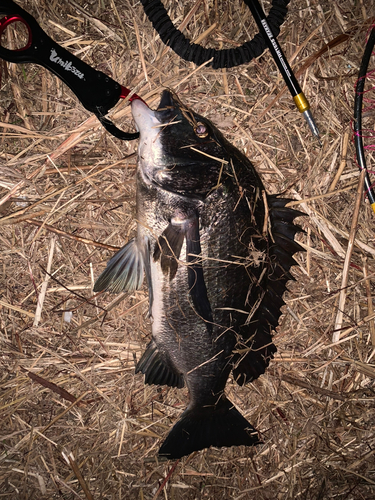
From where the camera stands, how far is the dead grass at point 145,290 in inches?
106

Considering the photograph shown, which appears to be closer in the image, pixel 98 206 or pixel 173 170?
pixel 173 170

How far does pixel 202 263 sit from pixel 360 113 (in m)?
1.77

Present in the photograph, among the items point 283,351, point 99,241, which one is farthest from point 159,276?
point 283,351

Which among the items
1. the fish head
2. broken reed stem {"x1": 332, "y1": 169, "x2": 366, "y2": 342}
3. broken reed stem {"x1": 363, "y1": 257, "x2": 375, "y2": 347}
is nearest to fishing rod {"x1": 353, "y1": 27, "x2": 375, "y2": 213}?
broken reed stem {"x1": 332, "y1": 169, "x2": 366, "y2": 342}

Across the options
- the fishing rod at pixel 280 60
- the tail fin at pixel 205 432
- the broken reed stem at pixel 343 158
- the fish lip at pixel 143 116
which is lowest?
the tail fin at pixel 205 432

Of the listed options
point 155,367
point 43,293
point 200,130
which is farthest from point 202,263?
point 43,293

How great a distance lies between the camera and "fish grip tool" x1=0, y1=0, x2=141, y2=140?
2.28 metres

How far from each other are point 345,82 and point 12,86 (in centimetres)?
270

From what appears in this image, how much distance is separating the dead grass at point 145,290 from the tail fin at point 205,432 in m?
0.36

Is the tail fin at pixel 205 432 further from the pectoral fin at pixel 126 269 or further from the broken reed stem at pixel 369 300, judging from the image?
the broken reed stem at pixel 369 300

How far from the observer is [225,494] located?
3.01 metres

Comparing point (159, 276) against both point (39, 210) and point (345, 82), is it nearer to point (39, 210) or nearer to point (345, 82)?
point (39, 210)

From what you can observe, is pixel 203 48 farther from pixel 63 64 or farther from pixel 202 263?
pixel 202 263

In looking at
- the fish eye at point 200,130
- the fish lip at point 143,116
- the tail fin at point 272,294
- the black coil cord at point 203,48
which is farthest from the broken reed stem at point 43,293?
the black coil cord at point 203,48
